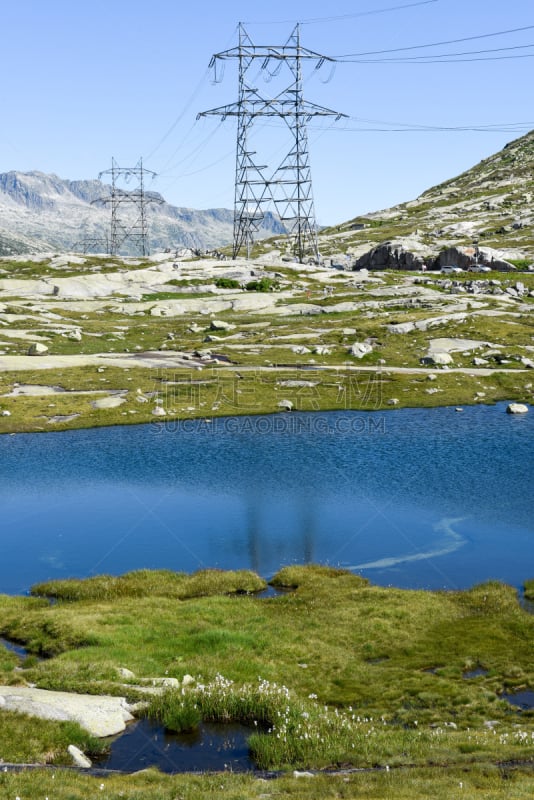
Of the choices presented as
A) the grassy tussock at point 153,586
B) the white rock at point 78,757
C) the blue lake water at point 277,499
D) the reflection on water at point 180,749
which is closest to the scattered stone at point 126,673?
the reflection on water at point 180,749

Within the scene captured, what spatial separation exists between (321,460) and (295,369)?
42.3m

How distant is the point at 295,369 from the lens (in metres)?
112

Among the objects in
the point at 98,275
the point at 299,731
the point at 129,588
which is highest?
the point at 98,275

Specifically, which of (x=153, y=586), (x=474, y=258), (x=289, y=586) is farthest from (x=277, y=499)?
(x=474, y=258)

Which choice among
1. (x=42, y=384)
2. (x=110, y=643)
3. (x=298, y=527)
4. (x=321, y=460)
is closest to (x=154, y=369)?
(x=42, y=384)

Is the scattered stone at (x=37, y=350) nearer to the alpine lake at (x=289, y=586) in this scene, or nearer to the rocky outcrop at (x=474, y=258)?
the alpine lake at (x=289, y=586)

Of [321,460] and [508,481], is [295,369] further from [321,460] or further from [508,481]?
[508,481]

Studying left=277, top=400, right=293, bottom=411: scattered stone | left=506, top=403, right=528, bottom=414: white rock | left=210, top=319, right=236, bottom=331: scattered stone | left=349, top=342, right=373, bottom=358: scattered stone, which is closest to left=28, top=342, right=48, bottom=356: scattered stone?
left=210, top=319, right=236, bottom=331: scattered stone

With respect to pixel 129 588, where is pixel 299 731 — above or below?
above

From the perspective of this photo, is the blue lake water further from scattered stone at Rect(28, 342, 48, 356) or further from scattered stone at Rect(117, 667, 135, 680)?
scattered stone at Rect(28, 342, 48, 356)

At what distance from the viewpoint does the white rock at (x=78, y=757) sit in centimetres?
2341

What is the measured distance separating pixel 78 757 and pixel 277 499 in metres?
37.5

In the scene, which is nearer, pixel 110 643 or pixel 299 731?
pixel 299 731

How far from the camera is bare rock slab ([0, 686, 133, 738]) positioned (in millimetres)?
25531
